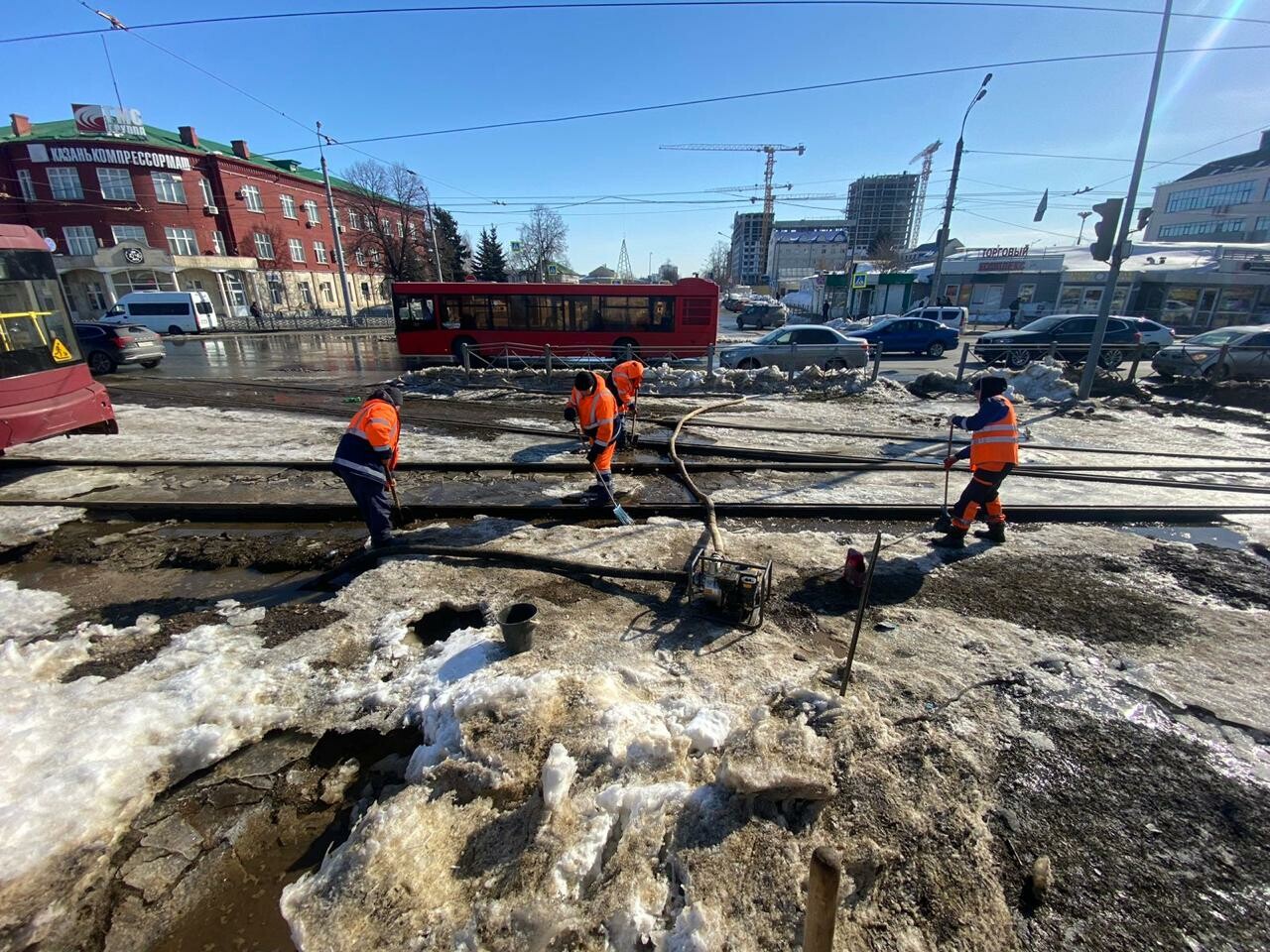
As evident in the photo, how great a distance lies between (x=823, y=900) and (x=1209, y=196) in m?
81.9

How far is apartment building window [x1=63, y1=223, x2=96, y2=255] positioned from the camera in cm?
3619

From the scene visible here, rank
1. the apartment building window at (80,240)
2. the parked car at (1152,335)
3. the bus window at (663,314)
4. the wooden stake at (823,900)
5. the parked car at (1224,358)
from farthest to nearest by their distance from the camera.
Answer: the apartment building window at (80,240) < the parked car at (1152,335) < the bus window at (663,314) < the parked car at (1224,358) < the wooden stake at (823,900)

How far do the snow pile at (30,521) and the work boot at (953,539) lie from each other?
964cm

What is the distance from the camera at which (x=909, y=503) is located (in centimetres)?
662

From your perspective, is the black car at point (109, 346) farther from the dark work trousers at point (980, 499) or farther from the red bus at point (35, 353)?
the dark work trousers at point (980, 499)

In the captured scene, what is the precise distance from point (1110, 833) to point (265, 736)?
15.0ft

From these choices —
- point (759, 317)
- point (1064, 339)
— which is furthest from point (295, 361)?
point (759, 317)

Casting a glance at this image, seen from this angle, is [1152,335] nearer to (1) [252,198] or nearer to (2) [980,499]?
(2) [980,499]

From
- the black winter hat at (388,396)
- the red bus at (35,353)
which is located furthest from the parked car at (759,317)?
the black winter hat at (388,396)

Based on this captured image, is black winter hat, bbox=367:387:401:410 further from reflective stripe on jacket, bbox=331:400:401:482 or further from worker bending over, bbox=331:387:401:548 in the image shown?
reflective stripe on jacket, bbox=331:400:401:482

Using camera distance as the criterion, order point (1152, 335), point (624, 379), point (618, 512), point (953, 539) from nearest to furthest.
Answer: point (953, 539) → point (618, 512) → point (624, 379) → point (1152, 335)

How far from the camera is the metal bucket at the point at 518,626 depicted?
365 centimetres

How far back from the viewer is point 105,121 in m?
35.5

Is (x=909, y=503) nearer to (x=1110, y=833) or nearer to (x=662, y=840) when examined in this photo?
(x=1110, y=833)
